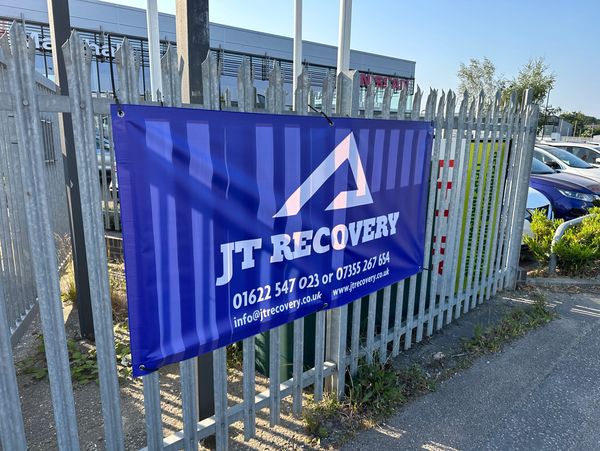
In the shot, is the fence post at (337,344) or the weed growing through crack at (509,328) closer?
the fence post at (337,344)

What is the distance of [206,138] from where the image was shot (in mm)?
1847

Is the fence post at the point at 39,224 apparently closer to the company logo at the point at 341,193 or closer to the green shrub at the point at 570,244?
the company logo at the point at 341,193

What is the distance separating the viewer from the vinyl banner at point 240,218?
1733 mm

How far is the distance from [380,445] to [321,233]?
1.28 m

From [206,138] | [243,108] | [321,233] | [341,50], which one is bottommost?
[321,233]

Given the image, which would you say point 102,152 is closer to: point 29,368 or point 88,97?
point 29,368

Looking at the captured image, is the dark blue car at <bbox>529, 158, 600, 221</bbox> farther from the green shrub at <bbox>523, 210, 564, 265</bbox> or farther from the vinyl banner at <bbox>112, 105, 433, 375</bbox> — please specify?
the vinyl banner at <bbox>112, 105, 433, 375</bbox>

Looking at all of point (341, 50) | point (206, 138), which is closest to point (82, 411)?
point (206, 138)

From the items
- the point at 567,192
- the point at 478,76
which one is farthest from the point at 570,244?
the point at 478,76

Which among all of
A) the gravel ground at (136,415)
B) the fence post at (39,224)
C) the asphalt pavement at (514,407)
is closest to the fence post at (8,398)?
the fence post at (39,224)

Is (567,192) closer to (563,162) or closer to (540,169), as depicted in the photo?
(540,169)

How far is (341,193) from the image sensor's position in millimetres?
2529

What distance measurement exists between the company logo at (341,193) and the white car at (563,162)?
29.7 feet

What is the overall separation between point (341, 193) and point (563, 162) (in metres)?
10.0
